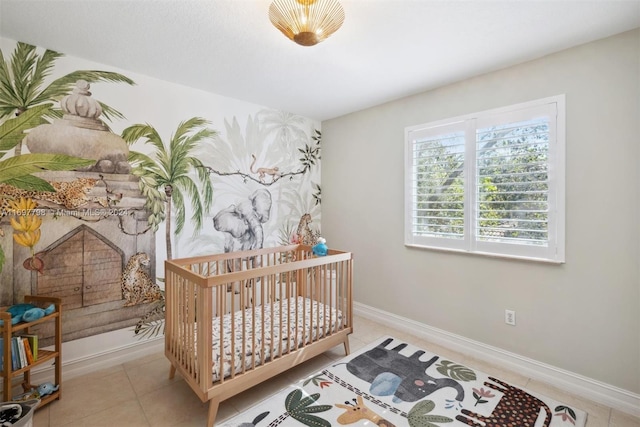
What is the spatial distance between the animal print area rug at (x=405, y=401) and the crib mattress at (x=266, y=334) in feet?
0.95

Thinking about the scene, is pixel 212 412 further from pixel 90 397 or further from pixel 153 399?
pixel 90 397

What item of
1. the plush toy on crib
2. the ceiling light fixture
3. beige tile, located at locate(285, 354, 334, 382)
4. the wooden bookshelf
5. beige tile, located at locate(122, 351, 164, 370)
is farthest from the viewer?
the plush toy on crib

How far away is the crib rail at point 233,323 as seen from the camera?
165 centimetres

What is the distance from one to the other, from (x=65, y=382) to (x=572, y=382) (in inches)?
143

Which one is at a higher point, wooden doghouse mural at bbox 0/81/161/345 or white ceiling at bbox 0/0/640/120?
white ceiling at bbox 0/0/640/120

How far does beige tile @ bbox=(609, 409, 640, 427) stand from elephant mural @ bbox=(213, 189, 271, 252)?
3.01 m

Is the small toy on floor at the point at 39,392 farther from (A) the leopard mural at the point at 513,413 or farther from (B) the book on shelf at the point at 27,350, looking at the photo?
(A) the leopard mural at the point at 513,413

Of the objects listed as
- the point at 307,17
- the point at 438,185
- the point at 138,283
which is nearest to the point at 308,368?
the point at 138,283

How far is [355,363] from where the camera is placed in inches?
92.8

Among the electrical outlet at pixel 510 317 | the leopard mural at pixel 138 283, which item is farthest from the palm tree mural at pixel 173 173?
the electrical outlet at pixel 510 317

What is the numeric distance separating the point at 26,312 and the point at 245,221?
1.75m

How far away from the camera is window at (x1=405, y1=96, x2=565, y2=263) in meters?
2.10

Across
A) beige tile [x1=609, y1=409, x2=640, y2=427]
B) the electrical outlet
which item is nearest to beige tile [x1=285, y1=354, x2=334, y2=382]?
the electrical outlet

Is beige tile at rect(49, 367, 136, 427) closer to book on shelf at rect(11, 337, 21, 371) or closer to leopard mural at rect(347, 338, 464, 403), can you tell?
book on shelf at rect(11, 337, 21, 371)
